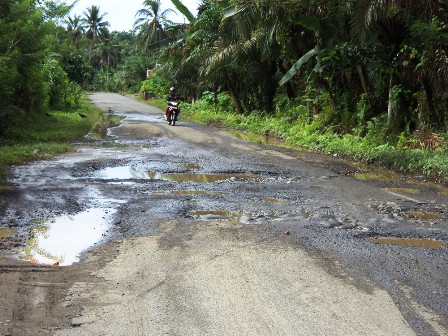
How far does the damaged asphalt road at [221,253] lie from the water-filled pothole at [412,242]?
0.08 ft

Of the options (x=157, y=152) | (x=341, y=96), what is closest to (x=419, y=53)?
(x=341, y=96)

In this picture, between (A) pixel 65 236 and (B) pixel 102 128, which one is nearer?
(A) pixel 65 236

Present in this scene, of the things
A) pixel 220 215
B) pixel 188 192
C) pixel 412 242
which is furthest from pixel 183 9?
pixel 412 242

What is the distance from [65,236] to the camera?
6934mm

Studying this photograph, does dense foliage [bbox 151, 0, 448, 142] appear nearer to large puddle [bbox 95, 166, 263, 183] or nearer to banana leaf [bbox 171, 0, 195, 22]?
banana leaf [bbox 171, 0, 195, 22]

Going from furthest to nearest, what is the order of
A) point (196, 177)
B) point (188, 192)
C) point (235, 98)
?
point (235, 98) < point (196, 177) < point (188, 192)

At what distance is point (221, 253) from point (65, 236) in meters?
2.03

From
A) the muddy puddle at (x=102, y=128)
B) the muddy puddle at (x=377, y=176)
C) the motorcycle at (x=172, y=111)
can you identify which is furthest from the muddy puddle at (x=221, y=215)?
the motorcycle at (x=172, y=111)

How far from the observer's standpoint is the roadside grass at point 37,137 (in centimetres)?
1304

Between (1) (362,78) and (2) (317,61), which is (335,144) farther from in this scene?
(2) (317,61)

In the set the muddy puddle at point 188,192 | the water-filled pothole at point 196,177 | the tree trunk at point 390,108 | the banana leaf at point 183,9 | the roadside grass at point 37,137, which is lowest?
the roadside grass at point 37,137

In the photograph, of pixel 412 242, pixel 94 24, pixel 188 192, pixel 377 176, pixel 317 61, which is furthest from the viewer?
pixel 94 24

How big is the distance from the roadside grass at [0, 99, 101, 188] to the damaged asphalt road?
1.53 metres

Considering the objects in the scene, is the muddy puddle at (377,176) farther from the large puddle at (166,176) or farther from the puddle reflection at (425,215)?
the puddle reflection at (425,215)
